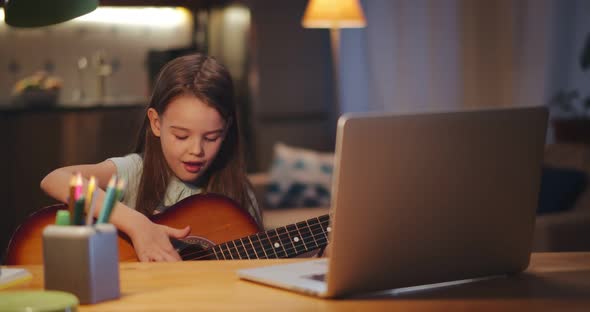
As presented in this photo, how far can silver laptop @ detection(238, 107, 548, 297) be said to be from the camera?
1.09 meters

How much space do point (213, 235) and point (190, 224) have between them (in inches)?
1.9

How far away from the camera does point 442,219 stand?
46.4 inches

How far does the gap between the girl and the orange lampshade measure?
282cm

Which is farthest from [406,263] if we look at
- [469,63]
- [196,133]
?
[469,63]

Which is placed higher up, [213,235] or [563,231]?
[213,235]

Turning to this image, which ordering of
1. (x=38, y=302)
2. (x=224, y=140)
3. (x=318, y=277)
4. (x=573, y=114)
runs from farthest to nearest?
(x=573, y=114), (x=224, y=140), (x=318, y=277), (x=38, y=302)

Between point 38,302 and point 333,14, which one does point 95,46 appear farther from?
point 38,302

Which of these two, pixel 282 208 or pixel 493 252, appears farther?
pixel 282 208

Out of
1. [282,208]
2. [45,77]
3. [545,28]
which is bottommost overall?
[282,208]

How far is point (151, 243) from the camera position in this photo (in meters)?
1.58

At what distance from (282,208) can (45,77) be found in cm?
167

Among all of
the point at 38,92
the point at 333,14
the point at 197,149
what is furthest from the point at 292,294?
the point at 38,92

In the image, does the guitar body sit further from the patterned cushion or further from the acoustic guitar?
the patterned cushion

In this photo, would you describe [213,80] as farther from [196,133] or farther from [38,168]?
[38,168]
